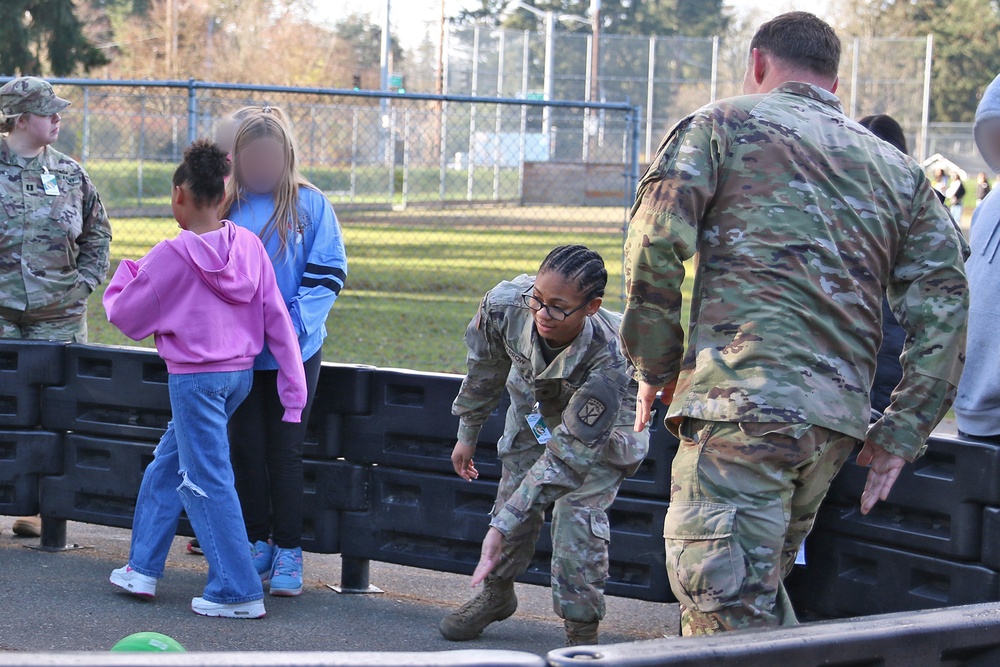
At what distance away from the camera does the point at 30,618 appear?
4293 millimetres

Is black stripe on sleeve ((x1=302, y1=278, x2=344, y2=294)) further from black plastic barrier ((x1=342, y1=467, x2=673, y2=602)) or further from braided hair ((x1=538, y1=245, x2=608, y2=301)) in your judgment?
braided hair ((x1=538, y1=245, x2=608, y2=301))

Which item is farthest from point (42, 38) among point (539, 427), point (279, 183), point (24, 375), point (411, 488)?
point (539, 427)

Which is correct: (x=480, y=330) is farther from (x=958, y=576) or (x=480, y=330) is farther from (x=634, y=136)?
(x=634, y=136)

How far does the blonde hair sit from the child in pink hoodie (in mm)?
319

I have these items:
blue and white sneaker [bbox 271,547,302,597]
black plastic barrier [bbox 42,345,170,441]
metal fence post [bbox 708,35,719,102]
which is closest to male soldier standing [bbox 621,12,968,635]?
blue and white sneaker [bbox 271,547,302,597]

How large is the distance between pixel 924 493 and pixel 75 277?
166 inches

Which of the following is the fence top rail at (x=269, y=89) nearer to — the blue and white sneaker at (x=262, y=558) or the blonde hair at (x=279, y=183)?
the blonde hair at (x=279, y=183)

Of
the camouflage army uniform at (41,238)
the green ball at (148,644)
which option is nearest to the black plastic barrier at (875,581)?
the green ball at (148,644)

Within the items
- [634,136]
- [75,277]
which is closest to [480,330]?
[75,277]

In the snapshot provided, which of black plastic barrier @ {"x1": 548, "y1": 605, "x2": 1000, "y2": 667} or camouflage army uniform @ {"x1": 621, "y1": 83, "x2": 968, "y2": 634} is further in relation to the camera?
camouflage army uniform @ {"x1": 621, "y1": 83, "x2": 968, "y2": 634}

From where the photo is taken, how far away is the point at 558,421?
4.05 m

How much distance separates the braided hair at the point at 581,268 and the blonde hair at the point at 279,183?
1588 mm

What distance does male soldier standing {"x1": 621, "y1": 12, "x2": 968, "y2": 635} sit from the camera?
9.21ft

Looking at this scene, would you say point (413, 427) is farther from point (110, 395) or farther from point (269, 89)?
point (269, 89)
